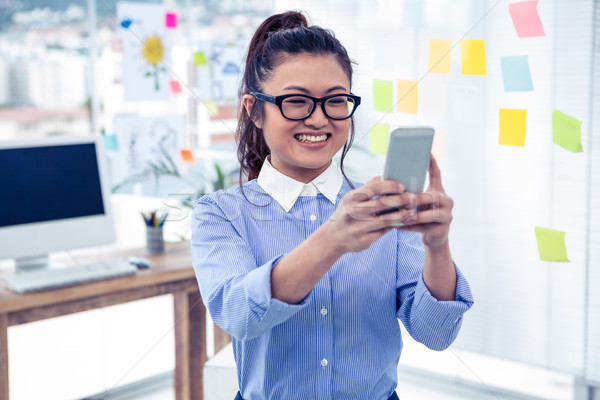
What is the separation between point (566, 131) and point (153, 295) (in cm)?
96

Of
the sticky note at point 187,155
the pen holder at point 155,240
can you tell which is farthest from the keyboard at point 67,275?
the sticky note at point 187,155

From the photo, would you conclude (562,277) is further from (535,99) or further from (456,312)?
(456,312)

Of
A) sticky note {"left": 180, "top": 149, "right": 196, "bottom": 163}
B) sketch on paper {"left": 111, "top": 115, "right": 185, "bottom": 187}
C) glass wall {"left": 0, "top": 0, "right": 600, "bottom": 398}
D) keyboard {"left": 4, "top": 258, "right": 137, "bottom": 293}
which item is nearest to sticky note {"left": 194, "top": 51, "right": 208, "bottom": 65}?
sketch on paper {"left": 111, "top": 115, "right": 185, "bottom": 187}

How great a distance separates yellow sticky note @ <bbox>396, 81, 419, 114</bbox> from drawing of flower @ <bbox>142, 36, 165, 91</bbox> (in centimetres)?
160

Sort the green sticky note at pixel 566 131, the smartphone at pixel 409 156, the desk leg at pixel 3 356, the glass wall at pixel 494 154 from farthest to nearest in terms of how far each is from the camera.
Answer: the desk leg at pixel 3 356, the green sticky note at pixel 566 131, the glass wall at pixel 494 154, the smartphone at pixel 409 156

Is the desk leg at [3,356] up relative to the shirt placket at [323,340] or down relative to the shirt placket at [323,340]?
down

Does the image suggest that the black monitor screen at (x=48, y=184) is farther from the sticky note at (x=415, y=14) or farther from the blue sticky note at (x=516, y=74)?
the blue sticky note at (x=516, y=74)

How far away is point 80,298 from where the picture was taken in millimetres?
1443

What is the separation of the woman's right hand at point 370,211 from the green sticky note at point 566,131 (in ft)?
2.25

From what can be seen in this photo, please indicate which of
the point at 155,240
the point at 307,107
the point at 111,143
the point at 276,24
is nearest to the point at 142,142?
the point at 111,143

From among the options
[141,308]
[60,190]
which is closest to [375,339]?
[60,190]

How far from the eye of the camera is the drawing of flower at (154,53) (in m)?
2.41

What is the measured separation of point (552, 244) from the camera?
1267mm

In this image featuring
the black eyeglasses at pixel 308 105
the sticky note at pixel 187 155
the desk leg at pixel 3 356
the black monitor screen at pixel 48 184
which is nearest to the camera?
the black eyeglasses at pixel 308 105
